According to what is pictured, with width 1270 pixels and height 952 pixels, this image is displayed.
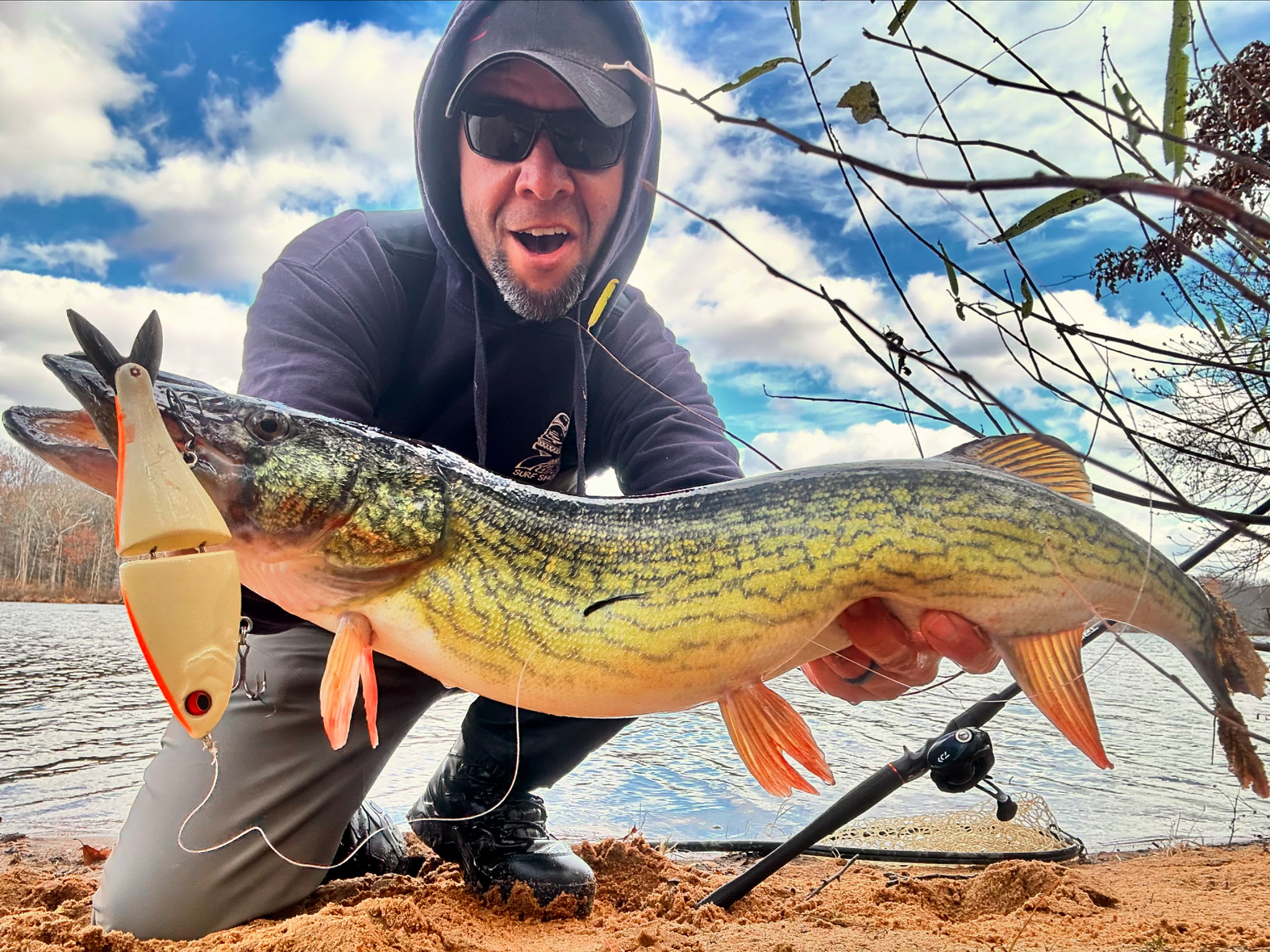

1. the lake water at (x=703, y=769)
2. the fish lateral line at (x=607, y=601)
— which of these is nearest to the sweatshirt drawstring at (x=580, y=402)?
the fish lateral line at (x=607, y=601)

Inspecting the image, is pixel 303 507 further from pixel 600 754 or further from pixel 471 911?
pixel 600 754

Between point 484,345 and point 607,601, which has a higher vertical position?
point 484,345

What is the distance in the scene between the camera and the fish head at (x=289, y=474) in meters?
1.66

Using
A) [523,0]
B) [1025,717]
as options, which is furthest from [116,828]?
[1025,717]

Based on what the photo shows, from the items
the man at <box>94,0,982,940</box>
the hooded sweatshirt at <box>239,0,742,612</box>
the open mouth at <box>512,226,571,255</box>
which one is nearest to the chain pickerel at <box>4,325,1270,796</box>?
the man at <box>94,0,982,940</box>

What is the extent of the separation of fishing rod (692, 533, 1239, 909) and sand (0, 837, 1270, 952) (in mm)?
117

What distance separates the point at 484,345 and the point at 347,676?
1803 millimetres

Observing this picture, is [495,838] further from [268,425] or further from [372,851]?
[268,425]

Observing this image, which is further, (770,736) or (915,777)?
(915,777)

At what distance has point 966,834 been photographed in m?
3.78

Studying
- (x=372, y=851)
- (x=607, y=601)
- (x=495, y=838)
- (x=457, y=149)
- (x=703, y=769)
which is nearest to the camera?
(x=607, y=601)

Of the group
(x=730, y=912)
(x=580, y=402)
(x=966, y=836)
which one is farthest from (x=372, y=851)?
(x=966, y=836)

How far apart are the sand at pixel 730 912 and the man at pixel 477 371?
216 mm

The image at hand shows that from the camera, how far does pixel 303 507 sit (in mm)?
1819
